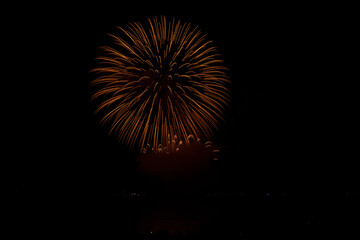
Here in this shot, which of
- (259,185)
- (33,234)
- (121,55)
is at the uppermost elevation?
(121,55)

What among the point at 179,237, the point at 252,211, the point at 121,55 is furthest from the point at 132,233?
the point at 252,211

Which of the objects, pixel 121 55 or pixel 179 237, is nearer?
pixel 179 237

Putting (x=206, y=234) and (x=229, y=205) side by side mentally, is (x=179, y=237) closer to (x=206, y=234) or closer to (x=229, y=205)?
(x=206, y=234)

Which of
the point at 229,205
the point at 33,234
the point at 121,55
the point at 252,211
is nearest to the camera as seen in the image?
the point at 33,234

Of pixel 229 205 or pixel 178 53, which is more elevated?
pixel 178 53

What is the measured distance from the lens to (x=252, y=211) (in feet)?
83.6

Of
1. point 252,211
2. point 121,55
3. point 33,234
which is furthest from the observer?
point 252,211

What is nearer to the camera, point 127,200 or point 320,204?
point 320,204

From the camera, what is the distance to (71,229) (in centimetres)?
1311

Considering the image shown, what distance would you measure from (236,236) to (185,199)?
19.3 m

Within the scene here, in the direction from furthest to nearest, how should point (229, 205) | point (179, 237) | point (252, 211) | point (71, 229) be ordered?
point (229, 205) → point (252, 211) → point (71, 229) → point (179, 237)

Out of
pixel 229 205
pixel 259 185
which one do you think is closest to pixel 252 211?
pixel 229 205

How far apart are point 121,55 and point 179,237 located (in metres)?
8.09

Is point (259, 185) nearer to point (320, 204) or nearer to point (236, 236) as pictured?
point (320, 204)
